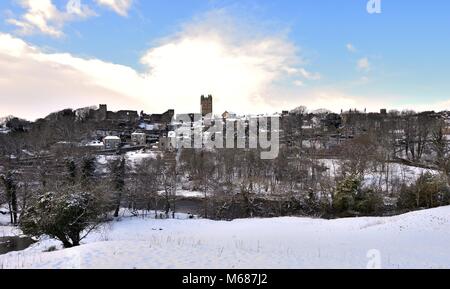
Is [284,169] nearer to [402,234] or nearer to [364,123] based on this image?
[402,234]

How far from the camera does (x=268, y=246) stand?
16578mm

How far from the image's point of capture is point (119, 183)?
36.8 m

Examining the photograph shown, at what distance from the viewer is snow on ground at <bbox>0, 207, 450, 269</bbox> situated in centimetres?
1035

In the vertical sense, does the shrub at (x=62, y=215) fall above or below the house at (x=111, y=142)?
below

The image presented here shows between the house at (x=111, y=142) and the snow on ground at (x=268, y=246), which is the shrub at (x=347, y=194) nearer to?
the snow on ground at (x=268, y=246)

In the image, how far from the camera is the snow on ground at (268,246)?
1035 centimetres

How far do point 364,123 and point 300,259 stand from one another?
87206 mm

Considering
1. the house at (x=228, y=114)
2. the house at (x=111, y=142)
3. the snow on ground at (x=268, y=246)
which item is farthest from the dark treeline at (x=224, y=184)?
the house at (x=228, y=114)

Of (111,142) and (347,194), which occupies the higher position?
(111,142)
